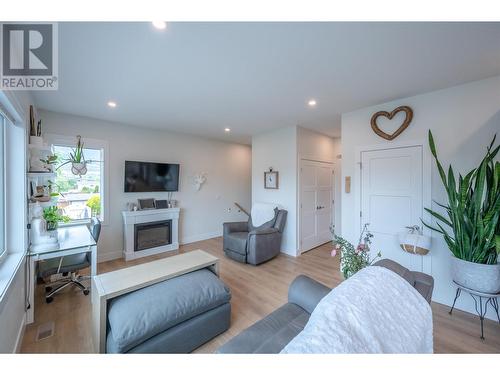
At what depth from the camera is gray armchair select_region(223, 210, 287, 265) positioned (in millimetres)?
3420

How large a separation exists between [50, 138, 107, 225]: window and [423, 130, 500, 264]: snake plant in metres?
4.98

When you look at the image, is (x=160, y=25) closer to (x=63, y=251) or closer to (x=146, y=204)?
(x=63, y=251)

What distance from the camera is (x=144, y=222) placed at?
3926 millimetres

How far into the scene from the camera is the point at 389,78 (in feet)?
7.12

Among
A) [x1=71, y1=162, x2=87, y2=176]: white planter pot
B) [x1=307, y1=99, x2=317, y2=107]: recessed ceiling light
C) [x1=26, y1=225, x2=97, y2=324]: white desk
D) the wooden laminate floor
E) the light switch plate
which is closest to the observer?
the wooden laminate floor

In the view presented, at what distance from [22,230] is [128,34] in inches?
82.5

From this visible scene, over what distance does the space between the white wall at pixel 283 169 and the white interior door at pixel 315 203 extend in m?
0.19

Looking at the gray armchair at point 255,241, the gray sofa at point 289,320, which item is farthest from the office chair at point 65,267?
the gray sofa at point 289,320

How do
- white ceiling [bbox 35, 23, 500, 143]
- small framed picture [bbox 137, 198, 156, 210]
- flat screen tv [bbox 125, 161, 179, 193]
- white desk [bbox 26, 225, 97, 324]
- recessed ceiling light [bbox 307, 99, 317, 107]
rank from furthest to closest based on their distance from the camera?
small framed picture [bbox 137, 198, 156, 210] → flat screen tv [bbox 125, 161, 179, 193] → recessed ceiling light [bbox 307, 99, 317, 107] → white desk [bbox 26, 225, 97, 324] → white ceiling [bbox 35, 23, 500, 143]

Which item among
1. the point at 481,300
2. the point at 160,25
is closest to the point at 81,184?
Result: the point at 160,25

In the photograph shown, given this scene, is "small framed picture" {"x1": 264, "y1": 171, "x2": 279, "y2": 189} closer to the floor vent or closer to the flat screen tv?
the flat screen tv

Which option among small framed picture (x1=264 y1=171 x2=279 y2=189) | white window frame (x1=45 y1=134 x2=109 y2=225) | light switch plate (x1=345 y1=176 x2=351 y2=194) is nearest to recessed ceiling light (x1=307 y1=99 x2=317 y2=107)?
light switch plate (x1=345 y1=176 x2=351 y2=194)

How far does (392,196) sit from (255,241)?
2.12 m
